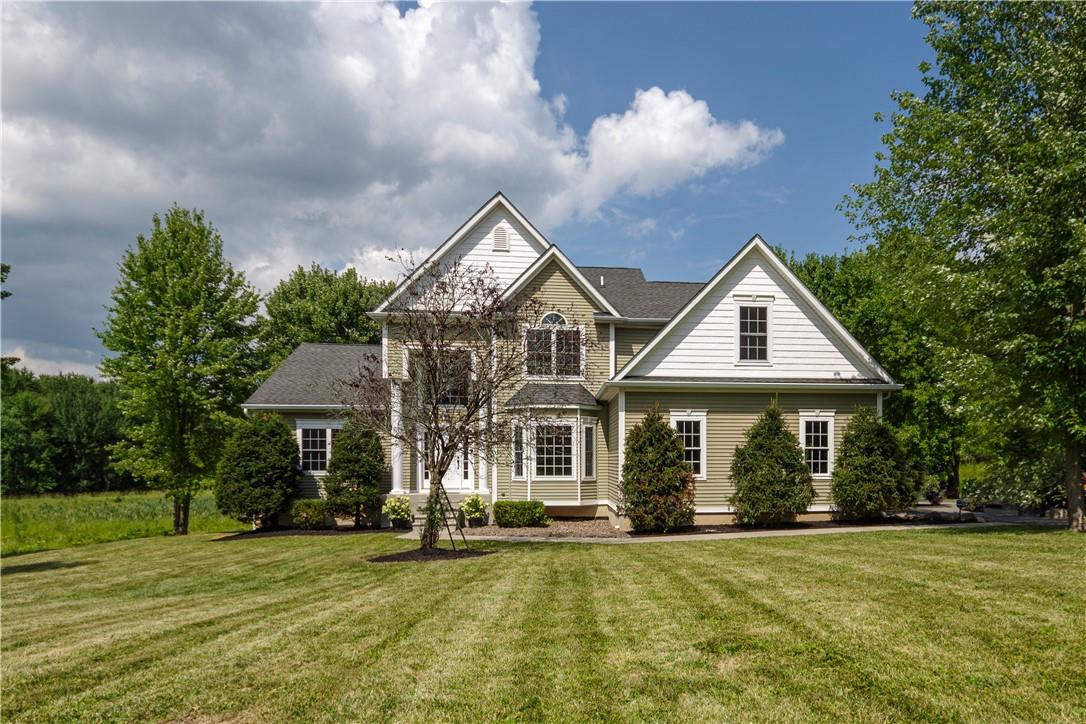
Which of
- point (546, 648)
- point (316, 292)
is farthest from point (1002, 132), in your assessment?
point (316, 292)

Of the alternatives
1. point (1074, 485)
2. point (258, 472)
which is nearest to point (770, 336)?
point (1074, 485)

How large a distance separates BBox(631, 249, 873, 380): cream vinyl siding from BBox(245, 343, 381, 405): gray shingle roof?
35.5ft

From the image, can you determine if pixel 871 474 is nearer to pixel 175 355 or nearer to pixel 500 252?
pixel 500 252

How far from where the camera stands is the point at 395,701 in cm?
552

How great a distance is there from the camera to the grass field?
23.6 m

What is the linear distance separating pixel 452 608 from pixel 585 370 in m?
13.5

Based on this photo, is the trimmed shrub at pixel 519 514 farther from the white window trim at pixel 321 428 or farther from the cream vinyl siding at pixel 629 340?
the white window trim at pixel 321 428

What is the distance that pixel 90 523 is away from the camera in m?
27.2

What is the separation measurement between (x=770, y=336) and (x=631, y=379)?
466 centimetres

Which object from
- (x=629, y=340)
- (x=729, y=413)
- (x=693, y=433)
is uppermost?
(x=629, y=340)

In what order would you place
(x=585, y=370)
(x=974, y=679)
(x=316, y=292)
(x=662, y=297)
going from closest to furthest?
(x=974, y=679) → (x=585, y=370) → (x=662, y=297) → (x=316, y=292)

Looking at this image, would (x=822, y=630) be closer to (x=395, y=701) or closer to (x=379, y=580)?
(x=395, y=701)

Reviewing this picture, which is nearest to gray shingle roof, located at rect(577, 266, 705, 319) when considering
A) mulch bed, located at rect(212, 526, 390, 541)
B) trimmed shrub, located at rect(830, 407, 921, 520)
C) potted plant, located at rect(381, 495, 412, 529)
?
trimmed shrub, located at rect(830, 407, 921, 520)

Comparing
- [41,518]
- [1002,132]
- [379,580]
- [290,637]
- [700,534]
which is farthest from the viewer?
[41,518]
